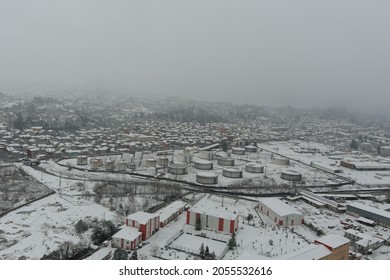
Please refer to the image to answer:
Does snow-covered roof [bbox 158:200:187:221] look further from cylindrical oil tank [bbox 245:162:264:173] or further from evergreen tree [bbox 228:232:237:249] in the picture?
cylindrical oil tank [bbox 245:162:264:173]

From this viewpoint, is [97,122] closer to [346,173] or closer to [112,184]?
[112,184]

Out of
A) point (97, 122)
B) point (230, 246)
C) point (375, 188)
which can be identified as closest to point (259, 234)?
point (230, 246)

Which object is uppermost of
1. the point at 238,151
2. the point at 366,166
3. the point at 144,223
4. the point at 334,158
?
the point at 144,223

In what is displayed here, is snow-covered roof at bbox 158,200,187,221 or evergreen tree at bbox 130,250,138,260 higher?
snow-covered roof at bbox 158,200,187,221

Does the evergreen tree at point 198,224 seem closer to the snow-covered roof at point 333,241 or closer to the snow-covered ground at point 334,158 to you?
the snow-covered roof at point 333,241

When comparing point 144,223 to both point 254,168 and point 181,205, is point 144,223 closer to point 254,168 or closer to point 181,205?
point 181,205

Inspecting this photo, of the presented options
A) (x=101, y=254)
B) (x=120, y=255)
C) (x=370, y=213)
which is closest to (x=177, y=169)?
(x=370, y=213)

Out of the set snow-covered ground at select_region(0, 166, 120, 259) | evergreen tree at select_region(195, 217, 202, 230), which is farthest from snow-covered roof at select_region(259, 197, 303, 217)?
snow-covered ground at select_region(0, 166, 120, 259)
